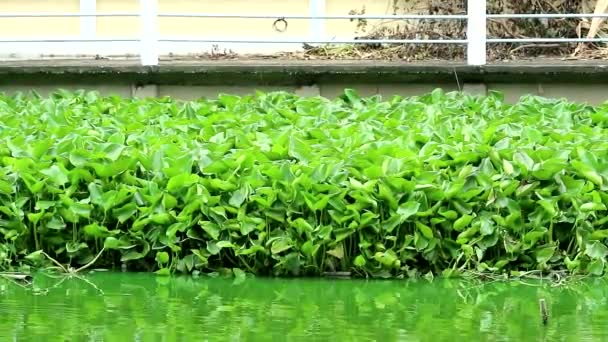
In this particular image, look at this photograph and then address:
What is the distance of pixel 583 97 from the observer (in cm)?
949

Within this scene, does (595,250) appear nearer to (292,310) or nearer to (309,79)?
(292,310)

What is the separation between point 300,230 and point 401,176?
23.0 inches

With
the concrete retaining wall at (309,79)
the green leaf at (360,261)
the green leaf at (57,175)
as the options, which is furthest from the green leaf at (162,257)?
the concrete retaining wall at (309,79)

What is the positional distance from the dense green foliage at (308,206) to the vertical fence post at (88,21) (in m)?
4.84

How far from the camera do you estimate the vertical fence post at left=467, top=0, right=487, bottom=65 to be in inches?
380

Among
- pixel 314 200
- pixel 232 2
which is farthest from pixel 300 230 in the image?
pixel 232 2

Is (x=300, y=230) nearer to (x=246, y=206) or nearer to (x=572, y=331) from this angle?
(x=246, y=206)

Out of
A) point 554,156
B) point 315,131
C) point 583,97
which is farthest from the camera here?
point 583,97

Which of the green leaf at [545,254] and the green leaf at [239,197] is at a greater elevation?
the green leaf at [239,197]

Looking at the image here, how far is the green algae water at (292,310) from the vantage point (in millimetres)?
5059

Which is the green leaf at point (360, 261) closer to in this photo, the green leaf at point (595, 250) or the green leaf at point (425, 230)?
the green leaf at point (425, 230)

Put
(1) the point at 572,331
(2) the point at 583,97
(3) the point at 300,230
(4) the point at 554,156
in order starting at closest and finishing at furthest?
(1) the point at 572,331 < (3) the point at 300,230 < (4) the point at 554,156 < (2) the point at 583,97

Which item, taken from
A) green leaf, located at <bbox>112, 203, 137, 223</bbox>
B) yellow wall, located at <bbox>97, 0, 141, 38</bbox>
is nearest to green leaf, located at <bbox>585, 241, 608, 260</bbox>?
green leaf, located at <bbox>112, 203, 137, 223</bbox>

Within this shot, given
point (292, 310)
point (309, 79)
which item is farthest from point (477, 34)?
point (292, 310)
